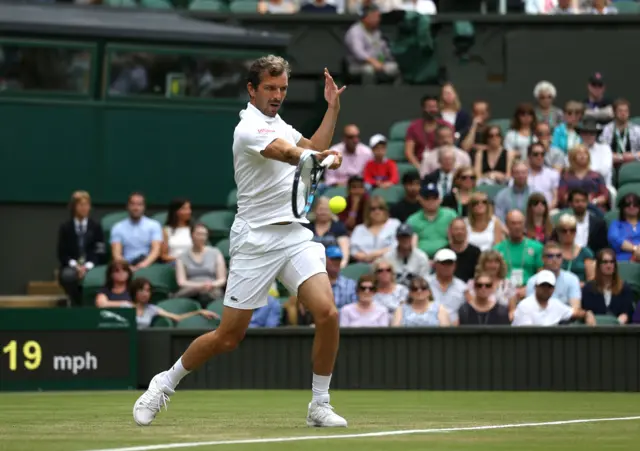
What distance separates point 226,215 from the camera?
642 inches

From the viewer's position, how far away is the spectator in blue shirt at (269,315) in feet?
47.0

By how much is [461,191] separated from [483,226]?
30.3 inches

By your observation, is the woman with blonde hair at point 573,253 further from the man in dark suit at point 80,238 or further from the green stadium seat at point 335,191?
the man in dark suit at point 80,238

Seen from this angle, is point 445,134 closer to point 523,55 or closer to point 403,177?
point 403,177

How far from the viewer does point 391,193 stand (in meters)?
→ 16.1

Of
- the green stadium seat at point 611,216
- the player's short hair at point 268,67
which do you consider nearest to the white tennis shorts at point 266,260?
the player's short hair at point 268,67

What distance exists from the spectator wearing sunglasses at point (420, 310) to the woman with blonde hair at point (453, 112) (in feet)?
11.6

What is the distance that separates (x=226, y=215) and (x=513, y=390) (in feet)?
13.6

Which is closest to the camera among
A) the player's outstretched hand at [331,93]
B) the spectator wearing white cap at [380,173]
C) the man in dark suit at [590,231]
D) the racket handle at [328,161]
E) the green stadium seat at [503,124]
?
the racket handle at [328,161]

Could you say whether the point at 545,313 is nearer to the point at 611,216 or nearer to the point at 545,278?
the point at 545,278

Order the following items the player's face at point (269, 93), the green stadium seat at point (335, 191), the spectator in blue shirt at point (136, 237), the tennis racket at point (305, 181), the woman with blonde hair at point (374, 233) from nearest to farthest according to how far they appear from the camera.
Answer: the tennis racket at point (305, 181)
the player's face at point (269, 93)
the woman with blonde hair at point (374, 233)
the spectator in blue shirt at point (136, 237)
the green stadium seat at point (335, 191)

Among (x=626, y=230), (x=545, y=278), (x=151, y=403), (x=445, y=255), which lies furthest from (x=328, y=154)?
(x=626, y=230)

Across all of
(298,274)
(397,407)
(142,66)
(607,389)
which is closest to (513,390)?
(607,389)

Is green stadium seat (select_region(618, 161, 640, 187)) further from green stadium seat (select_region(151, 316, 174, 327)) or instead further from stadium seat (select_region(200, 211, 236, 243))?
green stadium seat (select_region(151, 316, 174, 327))
